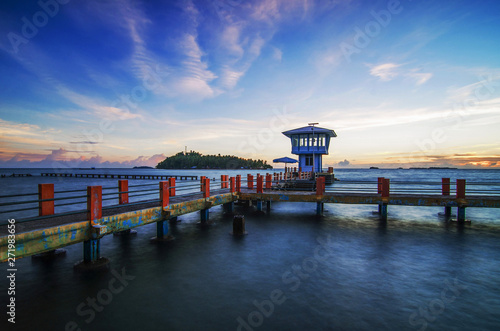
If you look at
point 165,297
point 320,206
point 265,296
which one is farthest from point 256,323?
point 320,206

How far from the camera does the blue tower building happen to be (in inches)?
1445

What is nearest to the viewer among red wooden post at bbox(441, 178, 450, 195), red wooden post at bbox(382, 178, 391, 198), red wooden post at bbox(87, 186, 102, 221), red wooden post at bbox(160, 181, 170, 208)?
red wooden post at bbox(87, 186, 102, 221)

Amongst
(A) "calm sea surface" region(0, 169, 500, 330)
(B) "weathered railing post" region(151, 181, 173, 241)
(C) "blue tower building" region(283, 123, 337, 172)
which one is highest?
(C) "blue tower building" region(283, 123, 337, 172)

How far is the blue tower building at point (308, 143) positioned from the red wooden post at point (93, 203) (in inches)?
1223

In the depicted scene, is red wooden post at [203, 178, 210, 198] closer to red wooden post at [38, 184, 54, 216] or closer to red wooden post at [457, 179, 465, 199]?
red wooden post at [38, 184, 54, 216]

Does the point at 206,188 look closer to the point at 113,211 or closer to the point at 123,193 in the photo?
the point at 123,193

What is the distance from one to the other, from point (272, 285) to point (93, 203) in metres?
5.70

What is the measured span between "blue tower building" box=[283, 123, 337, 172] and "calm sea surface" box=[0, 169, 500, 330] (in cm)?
2477

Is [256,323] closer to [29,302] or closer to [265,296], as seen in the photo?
[265,296]

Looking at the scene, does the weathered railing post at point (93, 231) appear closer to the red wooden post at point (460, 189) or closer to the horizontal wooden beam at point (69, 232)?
the horizontal wooden beam at point (69, 232)

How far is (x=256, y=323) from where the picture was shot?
5.68 meters

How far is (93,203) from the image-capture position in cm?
757

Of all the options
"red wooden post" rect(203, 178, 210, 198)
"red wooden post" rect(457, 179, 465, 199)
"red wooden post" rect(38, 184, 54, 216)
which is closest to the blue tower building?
"red wooden post" rect(457, 179, 465, 199)

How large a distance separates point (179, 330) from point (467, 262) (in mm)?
10081
